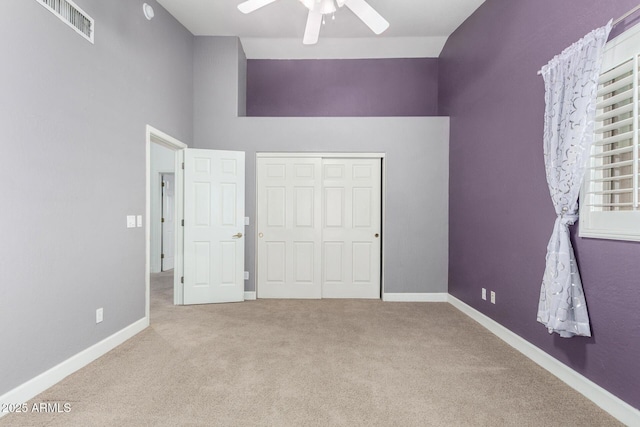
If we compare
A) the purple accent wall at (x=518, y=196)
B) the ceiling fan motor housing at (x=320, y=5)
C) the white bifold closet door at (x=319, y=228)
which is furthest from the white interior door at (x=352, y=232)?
the ceiling fan motor housing at (x=320, y=5)

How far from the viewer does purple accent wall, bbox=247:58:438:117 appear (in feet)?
16.1

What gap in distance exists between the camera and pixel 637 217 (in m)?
1.82

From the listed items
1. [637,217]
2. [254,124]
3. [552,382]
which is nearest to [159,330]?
[254,124]

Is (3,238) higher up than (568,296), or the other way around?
(3,238)

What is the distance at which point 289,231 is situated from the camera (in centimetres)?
452

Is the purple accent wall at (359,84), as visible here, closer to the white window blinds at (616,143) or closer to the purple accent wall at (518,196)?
the purple accent wall at (518,196)

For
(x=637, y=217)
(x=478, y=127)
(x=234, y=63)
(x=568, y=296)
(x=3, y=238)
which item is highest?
(x=234, y=63)

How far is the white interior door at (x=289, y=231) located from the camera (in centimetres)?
450

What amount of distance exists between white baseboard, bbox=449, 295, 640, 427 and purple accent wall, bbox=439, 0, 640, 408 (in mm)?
47

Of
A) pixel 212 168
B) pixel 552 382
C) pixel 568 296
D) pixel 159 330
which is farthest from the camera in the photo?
pixel 212 168

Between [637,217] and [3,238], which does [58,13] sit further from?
[637,217]

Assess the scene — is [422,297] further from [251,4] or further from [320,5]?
[251,4]

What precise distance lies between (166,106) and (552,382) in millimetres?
4486

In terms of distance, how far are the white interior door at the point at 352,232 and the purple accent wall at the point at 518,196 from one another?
1045 mm
